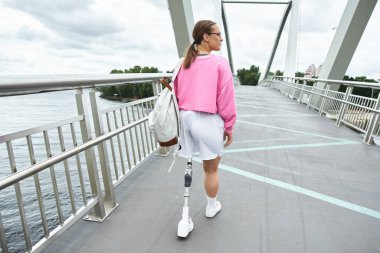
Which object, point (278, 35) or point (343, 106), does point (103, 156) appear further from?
point (278, 35)

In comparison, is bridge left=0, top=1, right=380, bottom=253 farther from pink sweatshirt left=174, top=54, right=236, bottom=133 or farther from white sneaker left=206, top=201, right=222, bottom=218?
pink sweatshirt left=174, top=54, right=236, bottom=133

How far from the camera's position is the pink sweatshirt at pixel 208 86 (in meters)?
1.93

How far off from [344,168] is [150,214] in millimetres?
2691

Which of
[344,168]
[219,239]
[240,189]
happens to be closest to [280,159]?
[344,168]

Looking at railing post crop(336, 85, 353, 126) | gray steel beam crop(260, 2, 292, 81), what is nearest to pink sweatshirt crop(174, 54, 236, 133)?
railing post crop(336, 85, 353, 126)

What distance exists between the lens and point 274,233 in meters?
2.20

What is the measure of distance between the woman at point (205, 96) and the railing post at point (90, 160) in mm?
733

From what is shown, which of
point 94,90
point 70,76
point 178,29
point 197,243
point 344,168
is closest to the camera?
point 70,76

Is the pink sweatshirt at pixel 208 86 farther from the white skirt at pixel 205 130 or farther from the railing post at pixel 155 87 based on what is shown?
the railing post at pixel 155 87

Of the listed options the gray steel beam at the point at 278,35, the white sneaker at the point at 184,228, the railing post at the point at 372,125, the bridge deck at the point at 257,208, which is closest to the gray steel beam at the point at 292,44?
the gray steel beam at the point at 278,35

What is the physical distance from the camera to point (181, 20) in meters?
8.59

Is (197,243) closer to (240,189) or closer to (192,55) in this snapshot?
(240,189)

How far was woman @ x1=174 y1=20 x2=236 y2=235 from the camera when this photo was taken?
1.94 m

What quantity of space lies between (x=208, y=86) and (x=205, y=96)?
71 mm
